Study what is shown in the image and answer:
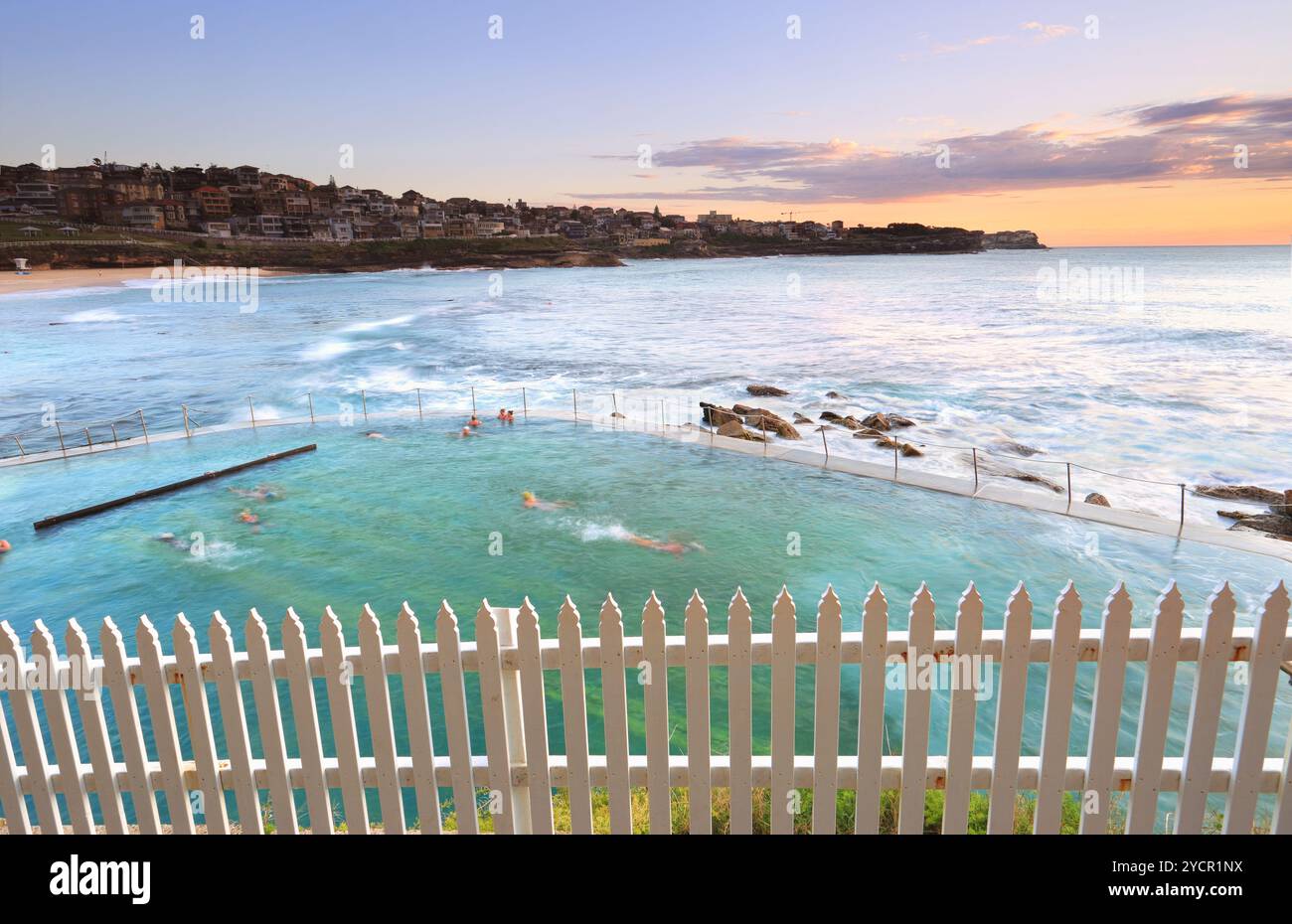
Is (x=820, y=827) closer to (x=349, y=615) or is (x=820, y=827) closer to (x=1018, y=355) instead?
(x=349, y=615)

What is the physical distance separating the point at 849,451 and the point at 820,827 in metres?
19.6

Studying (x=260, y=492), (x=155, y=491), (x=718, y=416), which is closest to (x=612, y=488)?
(x=260, y=492)

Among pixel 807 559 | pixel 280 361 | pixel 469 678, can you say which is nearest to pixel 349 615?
pixel 469 678

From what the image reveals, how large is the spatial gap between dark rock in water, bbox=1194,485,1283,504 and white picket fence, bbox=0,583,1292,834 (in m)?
17.3

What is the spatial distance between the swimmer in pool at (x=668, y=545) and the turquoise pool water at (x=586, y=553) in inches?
6.1

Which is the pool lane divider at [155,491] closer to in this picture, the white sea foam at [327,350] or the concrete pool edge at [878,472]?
the concrete pool edge at [878,472]

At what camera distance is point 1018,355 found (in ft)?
164

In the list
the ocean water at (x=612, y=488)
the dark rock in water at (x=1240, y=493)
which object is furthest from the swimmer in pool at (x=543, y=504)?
the dark rock in water at (x=1240, y=493)

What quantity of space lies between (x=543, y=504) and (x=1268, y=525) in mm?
13609

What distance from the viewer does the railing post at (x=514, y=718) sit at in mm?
3906

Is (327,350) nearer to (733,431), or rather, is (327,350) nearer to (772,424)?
(772,424)

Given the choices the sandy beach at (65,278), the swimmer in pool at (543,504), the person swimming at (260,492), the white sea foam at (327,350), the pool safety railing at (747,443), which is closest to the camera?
the pool safety railing at (747,443)

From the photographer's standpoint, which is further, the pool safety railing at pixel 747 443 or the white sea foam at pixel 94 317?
the white sea foam at pixel 94 317

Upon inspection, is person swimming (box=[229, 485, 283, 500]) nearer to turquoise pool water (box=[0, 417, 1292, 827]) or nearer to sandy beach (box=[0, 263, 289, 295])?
turquoise pool water (box=[0, 417, 1292, 827])
